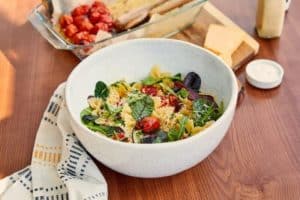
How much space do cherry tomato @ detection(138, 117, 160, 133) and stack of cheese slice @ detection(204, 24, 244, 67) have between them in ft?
0.82

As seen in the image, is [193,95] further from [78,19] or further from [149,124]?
[78,19]

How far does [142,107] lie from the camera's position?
0.88 metres

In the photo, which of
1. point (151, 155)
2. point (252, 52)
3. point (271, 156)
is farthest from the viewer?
point (252, 52)

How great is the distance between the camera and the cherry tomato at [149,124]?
841 mm

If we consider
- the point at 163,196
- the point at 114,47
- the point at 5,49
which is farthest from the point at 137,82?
the point at 5,49

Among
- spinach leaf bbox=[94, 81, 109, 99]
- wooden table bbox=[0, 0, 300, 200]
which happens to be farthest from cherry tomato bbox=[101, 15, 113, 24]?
spinach leaf bbox=[94, 81, 109, 99]

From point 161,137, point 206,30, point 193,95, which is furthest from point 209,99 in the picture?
point 206,30

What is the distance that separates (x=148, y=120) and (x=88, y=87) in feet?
0.46

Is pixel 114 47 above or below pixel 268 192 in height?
above

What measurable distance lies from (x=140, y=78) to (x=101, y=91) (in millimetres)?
82

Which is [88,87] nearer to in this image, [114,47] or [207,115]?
[114,47]

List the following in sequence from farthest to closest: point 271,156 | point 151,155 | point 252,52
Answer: point 252,52
point 271,156
point 151,155

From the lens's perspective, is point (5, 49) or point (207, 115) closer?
point (207, 115)

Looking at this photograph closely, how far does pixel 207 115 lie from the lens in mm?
871
